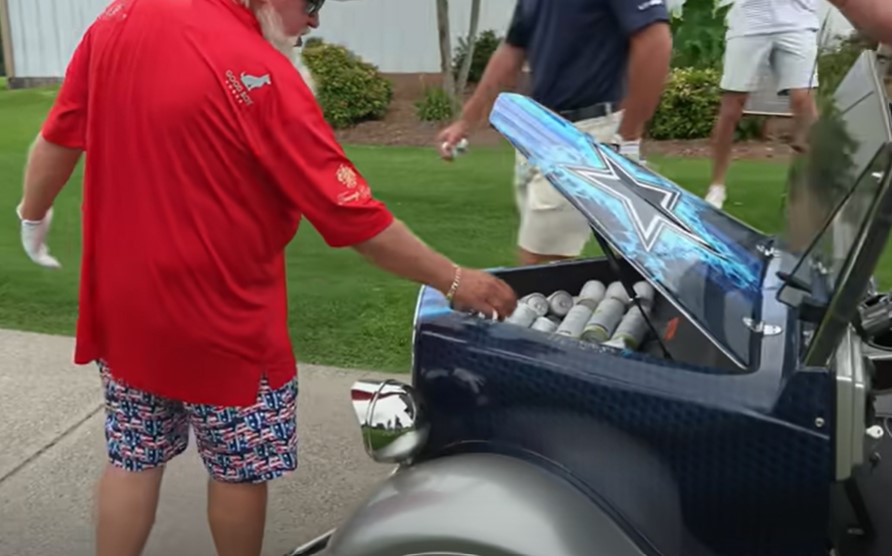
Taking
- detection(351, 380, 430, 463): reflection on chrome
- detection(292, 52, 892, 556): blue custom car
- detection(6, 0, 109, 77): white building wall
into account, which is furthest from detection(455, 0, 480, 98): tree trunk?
detection(351, 380, 430, 463): reflection on chrome

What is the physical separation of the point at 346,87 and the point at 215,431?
30.5 feet

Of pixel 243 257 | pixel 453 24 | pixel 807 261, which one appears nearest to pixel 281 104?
pixel 243 257

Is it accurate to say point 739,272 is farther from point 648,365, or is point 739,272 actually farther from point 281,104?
point 281,104

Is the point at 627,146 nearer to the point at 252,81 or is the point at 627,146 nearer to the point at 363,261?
the point at 252,81

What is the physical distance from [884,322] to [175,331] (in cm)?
147

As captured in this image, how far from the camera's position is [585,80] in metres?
3.66

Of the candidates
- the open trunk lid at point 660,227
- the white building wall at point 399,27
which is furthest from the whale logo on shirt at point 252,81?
the white building wall at point 399,27

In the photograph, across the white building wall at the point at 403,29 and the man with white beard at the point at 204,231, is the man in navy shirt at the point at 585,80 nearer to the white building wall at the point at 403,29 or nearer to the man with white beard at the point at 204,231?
the man with white beard at the point at 204,231

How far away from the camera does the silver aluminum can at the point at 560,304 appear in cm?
242

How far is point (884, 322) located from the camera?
2.11 m

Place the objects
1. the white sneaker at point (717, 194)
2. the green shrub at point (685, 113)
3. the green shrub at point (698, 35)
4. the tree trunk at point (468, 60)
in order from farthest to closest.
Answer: the tree trunk at point (468, 60)
the green shrub at point (698, 35)
the green shrub at point (685, 113)
the white sneaker at point (717, 194)

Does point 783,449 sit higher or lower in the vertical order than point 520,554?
higher

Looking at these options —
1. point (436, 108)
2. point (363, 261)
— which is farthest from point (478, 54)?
point (363, 261)

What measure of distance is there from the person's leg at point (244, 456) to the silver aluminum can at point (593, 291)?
724 millimetres
